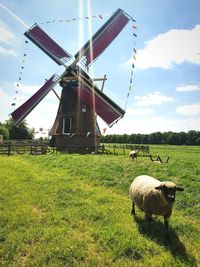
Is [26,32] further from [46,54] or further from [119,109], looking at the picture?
[119,109]

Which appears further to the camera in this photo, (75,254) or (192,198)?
(192,198)

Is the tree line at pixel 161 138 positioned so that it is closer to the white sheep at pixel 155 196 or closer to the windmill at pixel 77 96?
the windmill at pixel 77 96

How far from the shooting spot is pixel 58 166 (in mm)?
18734

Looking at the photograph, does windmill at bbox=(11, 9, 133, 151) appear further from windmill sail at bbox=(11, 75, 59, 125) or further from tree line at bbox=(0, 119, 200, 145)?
tree line at bbox=(0, 119, 200, 145)

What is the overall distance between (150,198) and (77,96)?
23.7 metres

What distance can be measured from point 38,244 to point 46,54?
85.0ft

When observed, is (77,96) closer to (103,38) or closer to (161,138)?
(103,38)

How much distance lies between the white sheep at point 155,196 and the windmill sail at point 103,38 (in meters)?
23.0

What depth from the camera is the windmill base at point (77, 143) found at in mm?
29573

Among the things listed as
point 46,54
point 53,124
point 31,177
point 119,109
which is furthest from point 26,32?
point 31,177

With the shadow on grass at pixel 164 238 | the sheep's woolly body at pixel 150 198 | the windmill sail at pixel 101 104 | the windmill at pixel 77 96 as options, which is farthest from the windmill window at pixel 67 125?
the shadow on grass at pixel 164 238

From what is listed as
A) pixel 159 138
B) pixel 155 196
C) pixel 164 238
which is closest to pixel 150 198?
pixel 155 196

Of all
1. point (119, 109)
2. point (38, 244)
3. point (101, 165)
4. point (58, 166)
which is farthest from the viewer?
point (119, 109)

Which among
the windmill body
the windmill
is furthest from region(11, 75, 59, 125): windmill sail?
the windmill body
